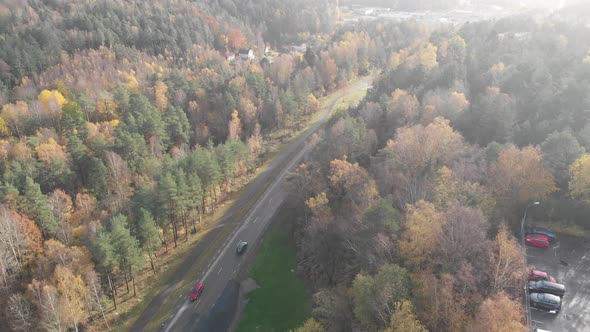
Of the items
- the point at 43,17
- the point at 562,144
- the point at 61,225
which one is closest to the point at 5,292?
the point at 61,225

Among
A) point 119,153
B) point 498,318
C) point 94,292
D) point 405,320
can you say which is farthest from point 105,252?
point 498,318

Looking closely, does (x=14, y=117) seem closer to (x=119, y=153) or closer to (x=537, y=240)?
(x=119, y=153)

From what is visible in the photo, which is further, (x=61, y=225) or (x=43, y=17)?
(x=43, y=17)

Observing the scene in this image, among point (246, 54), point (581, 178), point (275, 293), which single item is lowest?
point (275, 293)

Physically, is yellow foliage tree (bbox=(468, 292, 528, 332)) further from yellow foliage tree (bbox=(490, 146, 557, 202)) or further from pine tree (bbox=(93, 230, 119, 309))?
pine tree (bbox=(93, 230, 119, 309))

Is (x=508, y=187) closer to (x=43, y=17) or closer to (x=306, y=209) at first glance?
(x=306, y=209)

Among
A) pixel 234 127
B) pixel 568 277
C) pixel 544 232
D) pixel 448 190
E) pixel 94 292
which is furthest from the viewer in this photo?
pixel 234 127

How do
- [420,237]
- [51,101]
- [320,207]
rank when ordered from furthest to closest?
[51,101] < [320,207] < [420,237]

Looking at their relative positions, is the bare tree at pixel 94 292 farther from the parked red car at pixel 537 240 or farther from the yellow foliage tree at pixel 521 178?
the parked red car at pixel 537 240
